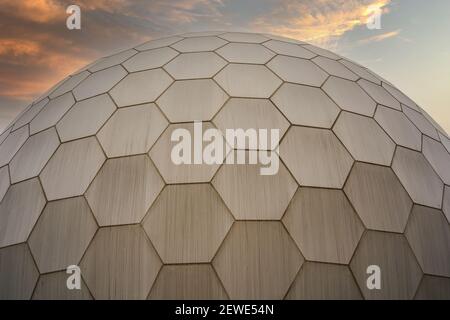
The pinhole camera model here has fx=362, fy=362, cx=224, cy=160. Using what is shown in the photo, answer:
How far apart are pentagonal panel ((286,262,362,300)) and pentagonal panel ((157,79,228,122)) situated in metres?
2.30

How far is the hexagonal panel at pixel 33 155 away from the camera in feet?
17.2

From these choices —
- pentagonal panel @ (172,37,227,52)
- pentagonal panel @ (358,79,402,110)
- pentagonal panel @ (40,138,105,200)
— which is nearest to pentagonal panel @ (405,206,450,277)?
pentagonal panel @ (358,79,402,110)

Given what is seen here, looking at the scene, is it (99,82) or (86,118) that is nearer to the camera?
(86,118)

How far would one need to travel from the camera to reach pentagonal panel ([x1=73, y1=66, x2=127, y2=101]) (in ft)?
19.7

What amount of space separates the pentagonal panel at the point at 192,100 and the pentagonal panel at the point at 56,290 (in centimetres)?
236

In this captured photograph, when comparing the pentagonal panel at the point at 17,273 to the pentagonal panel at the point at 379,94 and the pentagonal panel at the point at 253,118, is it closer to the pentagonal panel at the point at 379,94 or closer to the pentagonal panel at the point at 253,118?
the pentagonal panel at the point at 253,118

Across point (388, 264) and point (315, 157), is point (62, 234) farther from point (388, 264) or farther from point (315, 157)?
point (388, 264)

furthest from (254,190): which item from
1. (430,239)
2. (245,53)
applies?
A: (245,53)

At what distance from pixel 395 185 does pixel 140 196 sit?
3.40m

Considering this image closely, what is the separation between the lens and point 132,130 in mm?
4949

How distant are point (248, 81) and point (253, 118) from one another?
875mm

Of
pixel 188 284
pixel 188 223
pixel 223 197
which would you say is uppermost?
pixel 223 197

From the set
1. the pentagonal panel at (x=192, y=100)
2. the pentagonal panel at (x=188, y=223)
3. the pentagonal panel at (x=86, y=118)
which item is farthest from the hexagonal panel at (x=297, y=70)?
the pentagonal panel at (x=86, y=118)

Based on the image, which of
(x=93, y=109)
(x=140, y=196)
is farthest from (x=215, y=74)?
(x=140, y=196)
